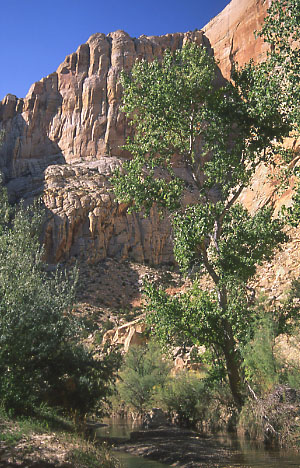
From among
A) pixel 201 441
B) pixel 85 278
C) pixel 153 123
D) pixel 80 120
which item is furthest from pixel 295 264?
pixel 80 120

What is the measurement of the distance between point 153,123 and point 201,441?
10081 millimetres

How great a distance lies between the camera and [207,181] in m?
12.8

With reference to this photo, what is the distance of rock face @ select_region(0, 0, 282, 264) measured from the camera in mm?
54250

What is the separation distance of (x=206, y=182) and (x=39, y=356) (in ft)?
22.8

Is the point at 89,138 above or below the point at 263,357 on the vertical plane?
above

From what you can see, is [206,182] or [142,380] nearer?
[206,182]

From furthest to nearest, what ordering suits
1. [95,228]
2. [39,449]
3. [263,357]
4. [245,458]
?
[95,228]
[263,357]
[245,458]
[39,449]

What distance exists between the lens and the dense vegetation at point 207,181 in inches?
474

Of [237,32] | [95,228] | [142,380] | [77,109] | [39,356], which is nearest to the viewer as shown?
[39,356]

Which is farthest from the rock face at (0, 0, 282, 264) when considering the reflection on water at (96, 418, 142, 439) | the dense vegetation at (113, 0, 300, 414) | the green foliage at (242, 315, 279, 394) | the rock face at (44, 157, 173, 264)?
the dense vegetation at (113, 0, 300, 414)

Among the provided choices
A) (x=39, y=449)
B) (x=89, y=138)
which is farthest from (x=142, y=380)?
(x=89, y=138)

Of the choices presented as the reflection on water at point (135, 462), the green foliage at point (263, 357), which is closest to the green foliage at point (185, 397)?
the green foliage at point (263, 357)

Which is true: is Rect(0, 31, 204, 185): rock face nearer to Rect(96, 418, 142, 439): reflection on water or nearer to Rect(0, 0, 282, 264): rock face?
Rect(0, 0, 282, 264): rock face

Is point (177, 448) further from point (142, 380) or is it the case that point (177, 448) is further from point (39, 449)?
point (142, 380)
